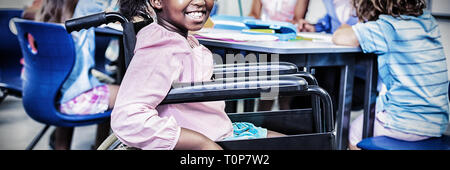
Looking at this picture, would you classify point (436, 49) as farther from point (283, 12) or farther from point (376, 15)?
point (283, 12)

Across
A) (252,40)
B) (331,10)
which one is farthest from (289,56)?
(331,10)

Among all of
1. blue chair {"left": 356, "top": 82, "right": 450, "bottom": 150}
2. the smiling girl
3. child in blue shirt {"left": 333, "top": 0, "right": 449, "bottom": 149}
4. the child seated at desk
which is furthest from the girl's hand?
the child seated at desk

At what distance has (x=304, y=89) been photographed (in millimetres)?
727

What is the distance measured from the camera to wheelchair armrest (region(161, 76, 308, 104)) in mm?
692

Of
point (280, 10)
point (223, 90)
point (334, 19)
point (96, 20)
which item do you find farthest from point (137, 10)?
point (280, 10)

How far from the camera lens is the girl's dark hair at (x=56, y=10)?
1.27 meters

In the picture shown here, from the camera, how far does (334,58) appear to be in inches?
51.9

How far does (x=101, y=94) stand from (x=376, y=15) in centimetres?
91

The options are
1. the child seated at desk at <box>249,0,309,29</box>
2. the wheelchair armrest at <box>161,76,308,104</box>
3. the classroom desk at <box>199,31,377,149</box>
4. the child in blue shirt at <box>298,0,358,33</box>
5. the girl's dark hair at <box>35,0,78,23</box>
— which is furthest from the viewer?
the child seated at desk at <box>249,0,309,29</box>

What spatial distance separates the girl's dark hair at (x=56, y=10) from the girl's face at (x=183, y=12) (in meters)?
0.60

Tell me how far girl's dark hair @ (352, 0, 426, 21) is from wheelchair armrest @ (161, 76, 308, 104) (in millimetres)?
747

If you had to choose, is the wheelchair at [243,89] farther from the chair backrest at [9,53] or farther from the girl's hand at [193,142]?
the chair backrest at [9,53]

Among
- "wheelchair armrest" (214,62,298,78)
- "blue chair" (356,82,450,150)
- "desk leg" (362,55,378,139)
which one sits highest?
"wheelchair armrest" (214,62,298,78)

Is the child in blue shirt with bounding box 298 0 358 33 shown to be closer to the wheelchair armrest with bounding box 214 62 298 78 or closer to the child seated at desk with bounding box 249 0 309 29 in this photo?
the child seated at desk with bounding box 249 0 309 29
